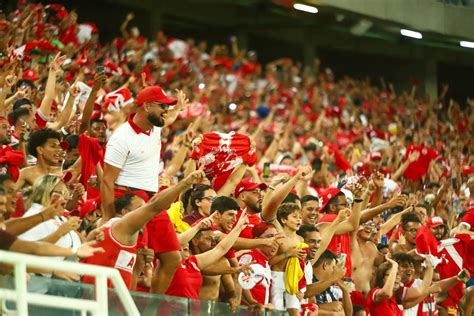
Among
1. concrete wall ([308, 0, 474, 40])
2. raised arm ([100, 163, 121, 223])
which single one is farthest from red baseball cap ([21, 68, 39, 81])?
concrete wall ([308, 0, 474, 40])

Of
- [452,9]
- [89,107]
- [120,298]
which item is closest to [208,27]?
[452,9]

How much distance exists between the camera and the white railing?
705 centimetres

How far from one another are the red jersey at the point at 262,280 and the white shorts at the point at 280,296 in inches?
2.8

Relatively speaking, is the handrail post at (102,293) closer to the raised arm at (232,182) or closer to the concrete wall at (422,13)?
the raised arm at (232,182)

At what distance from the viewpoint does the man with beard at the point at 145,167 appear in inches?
374

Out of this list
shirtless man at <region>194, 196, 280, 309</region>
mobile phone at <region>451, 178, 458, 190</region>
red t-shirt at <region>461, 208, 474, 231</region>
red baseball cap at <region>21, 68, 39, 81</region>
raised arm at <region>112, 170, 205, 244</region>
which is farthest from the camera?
mobile phone at <region>451, 178, 458, 190</region>

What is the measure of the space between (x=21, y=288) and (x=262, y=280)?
346cm

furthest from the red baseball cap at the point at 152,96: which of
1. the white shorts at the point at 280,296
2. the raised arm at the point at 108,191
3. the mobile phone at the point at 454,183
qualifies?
the mobile phone at the point at 454,183

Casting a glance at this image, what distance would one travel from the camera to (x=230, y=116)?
65.3 ft

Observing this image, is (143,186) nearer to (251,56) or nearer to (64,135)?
(64,135)

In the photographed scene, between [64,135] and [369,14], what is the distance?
12.5m

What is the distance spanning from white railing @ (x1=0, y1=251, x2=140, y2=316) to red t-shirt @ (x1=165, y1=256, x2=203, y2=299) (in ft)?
6.45

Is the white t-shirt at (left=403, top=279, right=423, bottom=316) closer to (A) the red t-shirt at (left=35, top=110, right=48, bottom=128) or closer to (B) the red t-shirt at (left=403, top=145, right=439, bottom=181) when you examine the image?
(A) the red t-shirt at (left=35, top=110, right=48, bottom=128)

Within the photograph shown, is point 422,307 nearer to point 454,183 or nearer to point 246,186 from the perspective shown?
point 246,186
